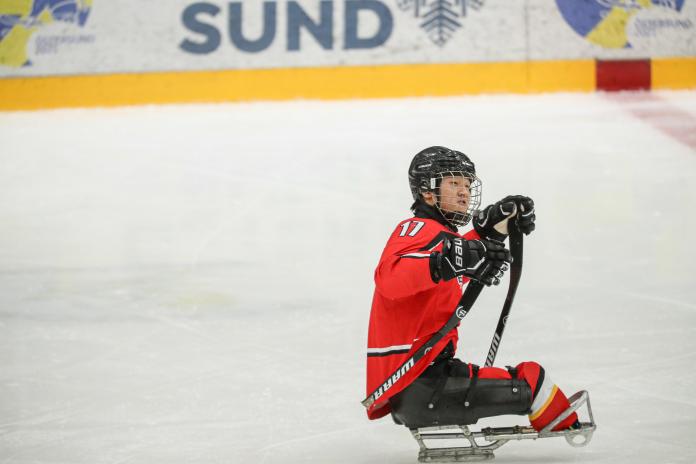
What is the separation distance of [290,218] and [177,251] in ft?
2.00

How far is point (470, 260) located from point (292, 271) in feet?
7.09

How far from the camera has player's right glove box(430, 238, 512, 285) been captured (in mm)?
2488

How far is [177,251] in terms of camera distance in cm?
498

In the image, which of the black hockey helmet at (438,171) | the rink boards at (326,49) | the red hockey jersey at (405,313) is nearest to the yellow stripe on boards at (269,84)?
the rink boards at (326,49)

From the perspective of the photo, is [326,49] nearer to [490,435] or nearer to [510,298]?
[510,298]

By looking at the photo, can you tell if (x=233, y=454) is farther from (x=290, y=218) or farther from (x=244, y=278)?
(x=290, y=218)

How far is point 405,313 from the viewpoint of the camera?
2.66 m

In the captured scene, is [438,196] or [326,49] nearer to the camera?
[438,196]

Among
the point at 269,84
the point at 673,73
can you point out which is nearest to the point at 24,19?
the point at 269,84

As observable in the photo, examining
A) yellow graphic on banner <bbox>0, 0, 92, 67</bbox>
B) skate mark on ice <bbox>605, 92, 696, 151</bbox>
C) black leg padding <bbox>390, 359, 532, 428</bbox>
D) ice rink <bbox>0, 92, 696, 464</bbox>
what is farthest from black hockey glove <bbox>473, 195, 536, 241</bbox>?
yellow graphic on banner <bbox>0, 0, 92, 67</bbox>

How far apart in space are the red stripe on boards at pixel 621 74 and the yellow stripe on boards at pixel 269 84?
67 millimetres

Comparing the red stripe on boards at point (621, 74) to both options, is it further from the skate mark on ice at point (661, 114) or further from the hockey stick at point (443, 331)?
the hockey stick at point (443, 331)

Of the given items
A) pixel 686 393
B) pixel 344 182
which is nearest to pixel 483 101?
pixel 344 182

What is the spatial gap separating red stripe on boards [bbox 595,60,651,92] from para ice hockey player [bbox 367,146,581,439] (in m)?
4.89
